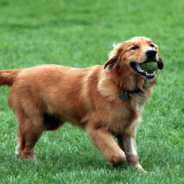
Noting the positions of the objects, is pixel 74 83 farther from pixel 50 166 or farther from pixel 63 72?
pixel 50 166

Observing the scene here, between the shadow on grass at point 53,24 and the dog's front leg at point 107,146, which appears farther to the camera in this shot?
the shadow on grass at point 53,24

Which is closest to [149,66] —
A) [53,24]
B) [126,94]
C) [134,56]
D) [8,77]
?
[134,56]

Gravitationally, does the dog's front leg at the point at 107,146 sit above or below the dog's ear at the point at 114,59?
below

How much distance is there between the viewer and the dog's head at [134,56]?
4688 mm

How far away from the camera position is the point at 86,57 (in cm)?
1165

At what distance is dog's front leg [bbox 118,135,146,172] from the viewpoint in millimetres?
A: 4961

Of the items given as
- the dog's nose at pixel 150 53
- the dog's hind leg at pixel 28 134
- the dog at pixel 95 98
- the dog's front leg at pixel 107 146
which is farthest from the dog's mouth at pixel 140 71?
the dog's hind leg at pixel 28 134

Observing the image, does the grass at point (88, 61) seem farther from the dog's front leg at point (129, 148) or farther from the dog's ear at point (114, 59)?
the dog's ear at point (114, 59)

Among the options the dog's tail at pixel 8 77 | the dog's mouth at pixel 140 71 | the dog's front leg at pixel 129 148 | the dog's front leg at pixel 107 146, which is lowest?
the dog's front leg at pixel 129 148

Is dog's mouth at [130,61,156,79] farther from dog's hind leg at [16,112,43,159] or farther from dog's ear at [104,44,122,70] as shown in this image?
dog's hind leg at [16,112,43,159]

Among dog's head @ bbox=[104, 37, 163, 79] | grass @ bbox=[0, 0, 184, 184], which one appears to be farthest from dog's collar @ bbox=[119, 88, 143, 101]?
grass @ bbox=[0, 0, 184, 184]

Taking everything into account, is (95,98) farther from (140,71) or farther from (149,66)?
(149,66)

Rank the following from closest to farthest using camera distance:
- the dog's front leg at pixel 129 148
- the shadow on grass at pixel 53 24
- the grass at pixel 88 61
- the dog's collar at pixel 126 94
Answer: the grass at pixel 88 61 < the dog's collar at pixel 126 94 < the dog's front leg at pixel 129 148 < the shadow on grass at pixel 53 24

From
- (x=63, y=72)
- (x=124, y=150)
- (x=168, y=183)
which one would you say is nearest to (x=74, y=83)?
(x=63, y=72)
